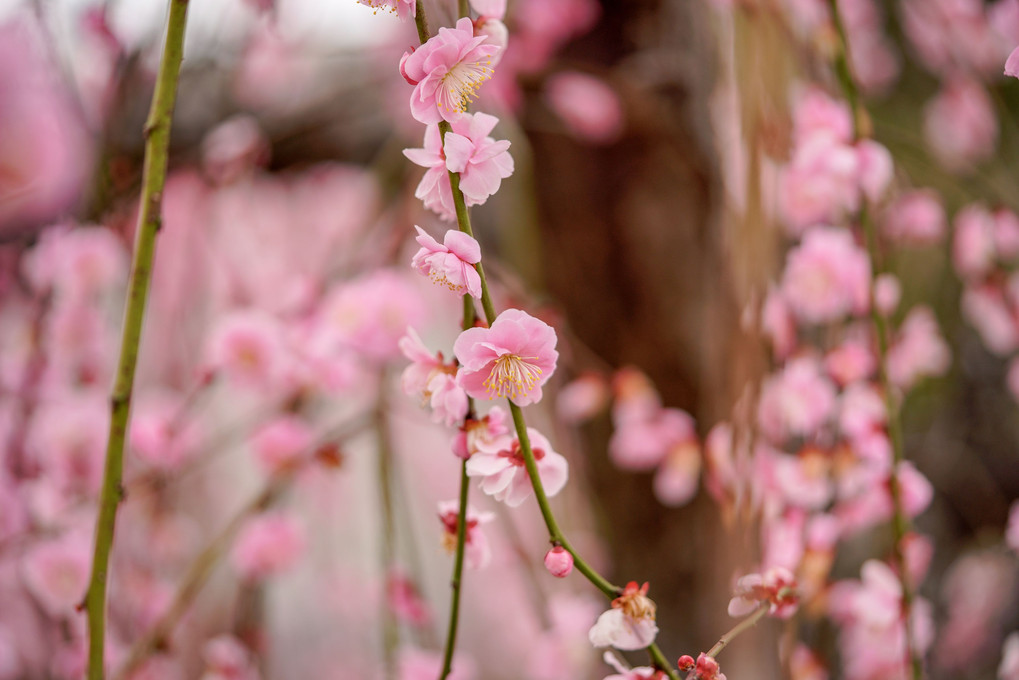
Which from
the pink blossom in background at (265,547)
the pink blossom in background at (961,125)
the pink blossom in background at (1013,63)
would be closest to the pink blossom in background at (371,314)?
the pink blossom in background at (265,547)

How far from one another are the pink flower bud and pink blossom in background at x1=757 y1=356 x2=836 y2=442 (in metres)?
0.50

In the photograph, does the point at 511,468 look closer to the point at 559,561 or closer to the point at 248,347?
the point at 559,561

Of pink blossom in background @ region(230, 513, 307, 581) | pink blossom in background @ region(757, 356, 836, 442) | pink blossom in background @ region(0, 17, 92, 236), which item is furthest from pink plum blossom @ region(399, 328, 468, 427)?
pink blossom in background @ region(0, 17, 92, 236)

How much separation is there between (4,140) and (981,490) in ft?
6.69

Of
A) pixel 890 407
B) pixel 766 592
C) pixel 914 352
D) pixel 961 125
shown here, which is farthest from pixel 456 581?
pixel 961 125

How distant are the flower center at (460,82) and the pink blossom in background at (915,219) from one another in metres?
0.87

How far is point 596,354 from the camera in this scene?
105 centimetres

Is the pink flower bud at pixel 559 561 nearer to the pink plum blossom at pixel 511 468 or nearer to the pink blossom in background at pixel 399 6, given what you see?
the pink plum blossom at pixel 511 468

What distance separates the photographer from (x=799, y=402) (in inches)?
30.3

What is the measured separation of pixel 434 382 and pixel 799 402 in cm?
58

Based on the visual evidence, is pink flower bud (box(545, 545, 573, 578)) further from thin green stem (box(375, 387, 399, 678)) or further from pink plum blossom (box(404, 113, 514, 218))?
thin green stem (box(375, 387, 399, 678))

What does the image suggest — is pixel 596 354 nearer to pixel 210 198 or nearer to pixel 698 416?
pixel 698 416

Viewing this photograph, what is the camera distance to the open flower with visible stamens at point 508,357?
0.90ft

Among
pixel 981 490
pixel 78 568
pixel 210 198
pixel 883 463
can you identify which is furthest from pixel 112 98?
pixel 981 490
